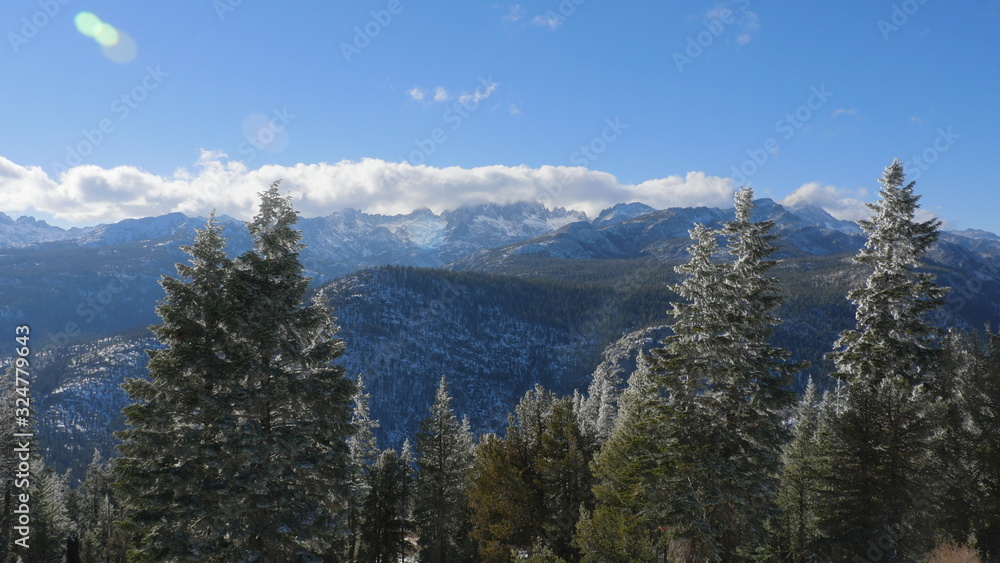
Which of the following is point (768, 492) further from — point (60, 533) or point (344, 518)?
point (60, 533)

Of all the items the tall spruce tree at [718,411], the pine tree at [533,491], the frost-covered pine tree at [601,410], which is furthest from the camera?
the frost-covered pine tree at [601,410]

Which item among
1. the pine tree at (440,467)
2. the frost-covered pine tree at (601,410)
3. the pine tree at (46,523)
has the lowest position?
the pine tree at (46,523)

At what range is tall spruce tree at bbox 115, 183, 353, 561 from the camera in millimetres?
14945

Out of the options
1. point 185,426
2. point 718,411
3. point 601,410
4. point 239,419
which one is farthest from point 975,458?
point 185,426

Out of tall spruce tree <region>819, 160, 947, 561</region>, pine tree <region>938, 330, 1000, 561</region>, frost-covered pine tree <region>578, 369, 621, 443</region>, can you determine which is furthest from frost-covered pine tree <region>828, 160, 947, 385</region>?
frost-covered pine tree <region>578, 369, 621, 443</region>

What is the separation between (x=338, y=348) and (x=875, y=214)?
975 inches

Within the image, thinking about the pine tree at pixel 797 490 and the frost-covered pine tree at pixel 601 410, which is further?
the frost-covered pine tree at pixel 601 410

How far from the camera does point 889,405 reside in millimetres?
20109

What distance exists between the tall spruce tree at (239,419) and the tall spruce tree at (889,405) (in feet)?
63.3

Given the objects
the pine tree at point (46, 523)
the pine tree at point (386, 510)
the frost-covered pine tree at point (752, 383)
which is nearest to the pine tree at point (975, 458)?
the frost-covered pine tree at point (752, 383)

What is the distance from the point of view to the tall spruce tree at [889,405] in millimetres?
19031

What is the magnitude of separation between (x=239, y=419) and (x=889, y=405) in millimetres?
24386

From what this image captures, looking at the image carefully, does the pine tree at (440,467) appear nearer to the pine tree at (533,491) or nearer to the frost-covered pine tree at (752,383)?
the pine tree at (533,491)

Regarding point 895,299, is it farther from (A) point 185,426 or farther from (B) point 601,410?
(A) point 185,426
